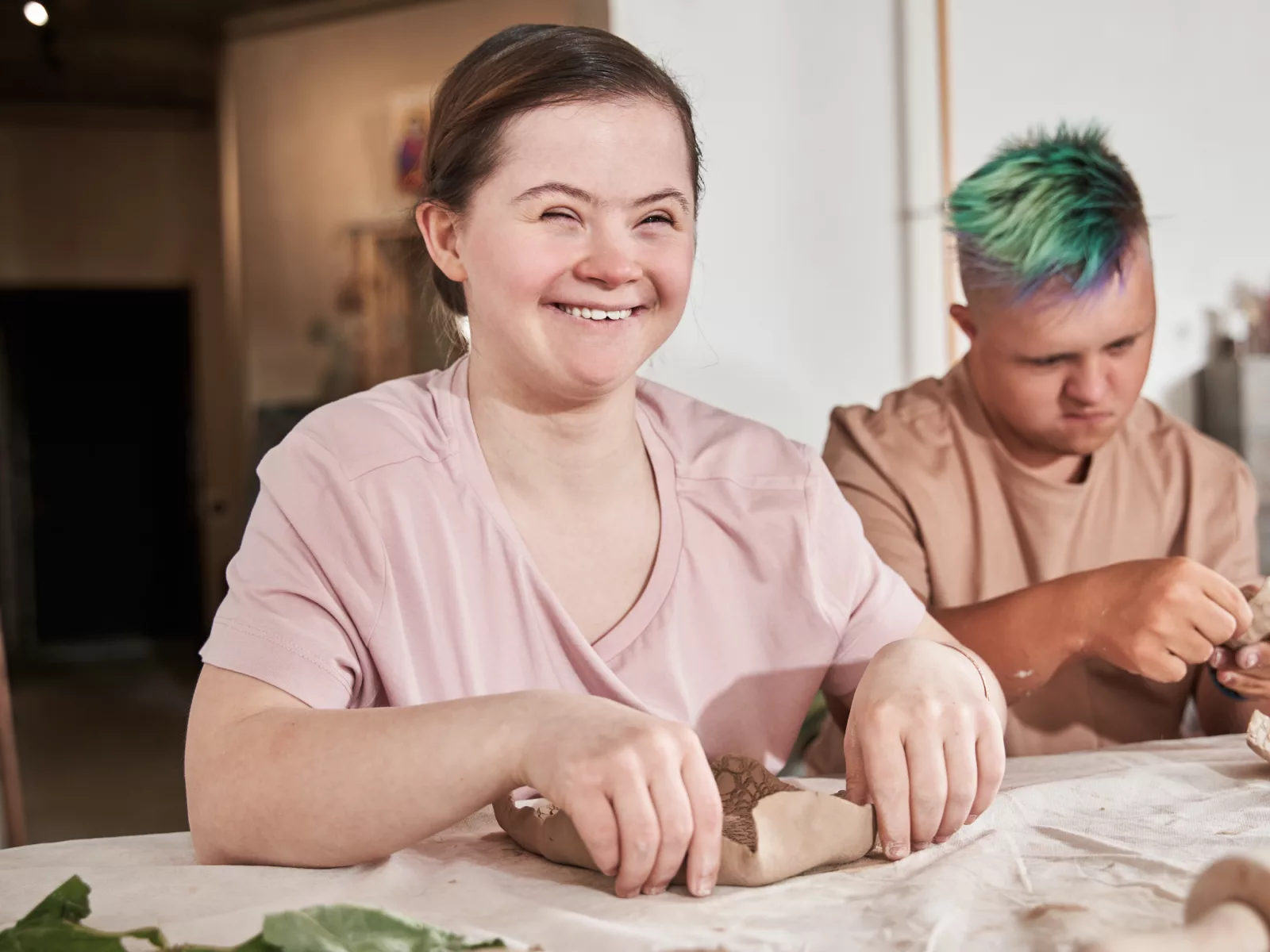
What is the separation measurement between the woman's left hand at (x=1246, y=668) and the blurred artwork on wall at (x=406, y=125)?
3.55m

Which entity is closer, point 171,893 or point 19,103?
point 171,893

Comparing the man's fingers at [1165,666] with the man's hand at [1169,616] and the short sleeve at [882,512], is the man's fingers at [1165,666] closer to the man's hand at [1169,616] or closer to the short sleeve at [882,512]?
the man's hand at [1169,616]

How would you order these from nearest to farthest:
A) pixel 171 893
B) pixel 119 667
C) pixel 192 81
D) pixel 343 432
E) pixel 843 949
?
pixel 843 949 → pixel 171 893 → pixel 343 432 → pixel 192 81 → pixel 119 667

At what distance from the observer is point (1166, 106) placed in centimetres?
210

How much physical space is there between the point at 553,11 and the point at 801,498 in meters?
3.36

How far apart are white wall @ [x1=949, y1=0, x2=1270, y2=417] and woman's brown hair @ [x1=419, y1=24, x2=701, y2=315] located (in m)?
0.96

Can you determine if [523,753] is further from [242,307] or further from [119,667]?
[119,667]

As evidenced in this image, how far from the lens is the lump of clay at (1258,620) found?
1127 mm

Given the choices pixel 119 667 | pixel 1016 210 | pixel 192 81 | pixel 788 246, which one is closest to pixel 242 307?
pixel 192 81

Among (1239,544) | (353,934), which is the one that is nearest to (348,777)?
(353,934)

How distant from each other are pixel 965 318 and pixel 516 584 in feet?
2.37

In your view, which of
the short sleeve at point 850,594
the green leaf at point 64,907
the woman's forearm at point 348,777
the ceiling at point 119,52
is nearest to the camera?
the green leaf at point 64,907

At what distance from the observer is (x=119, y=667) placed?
6535 millimetres

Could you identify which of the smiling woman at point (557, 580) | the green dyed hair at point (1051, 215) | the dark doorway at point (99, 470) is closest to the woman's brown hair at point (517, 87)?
the smiling woman at point (557, 580)
